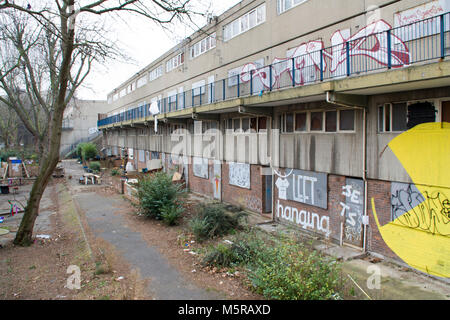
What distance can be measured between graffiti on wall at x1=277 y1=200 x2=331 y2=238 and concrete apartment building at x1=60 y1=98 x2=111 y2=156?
5263 centimetres

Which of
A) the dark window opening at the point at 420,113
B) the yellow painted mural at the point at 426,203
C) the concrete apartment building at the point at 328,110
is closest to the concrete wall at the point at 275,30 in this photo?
the concrete apartment building at the point at 328,110

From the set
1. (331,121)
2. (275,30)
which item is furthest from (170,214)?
(275,30)

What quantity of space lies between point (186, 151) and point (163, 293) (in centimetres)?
1714

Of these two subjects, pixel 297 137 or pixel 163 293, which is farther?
pixel 297 137

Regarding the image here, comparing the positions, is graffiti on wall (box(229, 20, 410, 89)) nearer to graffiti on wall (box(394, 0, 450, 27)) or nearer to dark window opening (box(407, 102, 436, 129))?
graffiti on wall (box(394, 0, 450, 27))

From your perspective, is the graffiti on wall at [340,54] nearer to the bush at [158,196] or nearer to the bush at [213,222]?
the bush at [213,222]

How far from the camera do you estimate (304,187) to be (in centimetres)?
1263

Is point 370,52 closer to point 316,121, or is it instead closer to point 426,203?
point 316,121

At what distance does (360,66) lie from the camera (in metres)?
10.4

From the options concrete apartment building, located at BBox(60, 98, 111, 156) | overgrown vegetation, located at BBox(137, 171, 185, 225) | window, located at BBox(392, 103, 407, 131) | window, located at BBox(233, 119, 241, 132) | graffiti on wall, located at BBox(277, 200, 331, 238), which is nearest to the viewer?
window, located at BBox(392, 103, 407, 131)

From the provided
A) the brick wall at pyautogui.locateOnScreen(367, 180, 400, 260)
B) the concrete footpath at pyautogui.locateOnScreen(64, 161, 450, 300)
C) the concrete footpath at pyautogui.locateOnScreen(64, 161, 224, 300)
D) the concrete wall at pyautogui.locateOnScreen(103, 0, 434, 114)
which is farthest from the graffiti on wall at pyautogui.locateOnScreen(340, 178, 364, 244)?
the concrete footpath at pyautogui.locateOnScreen(64, 161, 224, 300)

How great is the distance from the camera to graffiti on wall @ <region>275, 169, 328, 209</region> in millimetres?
11773
